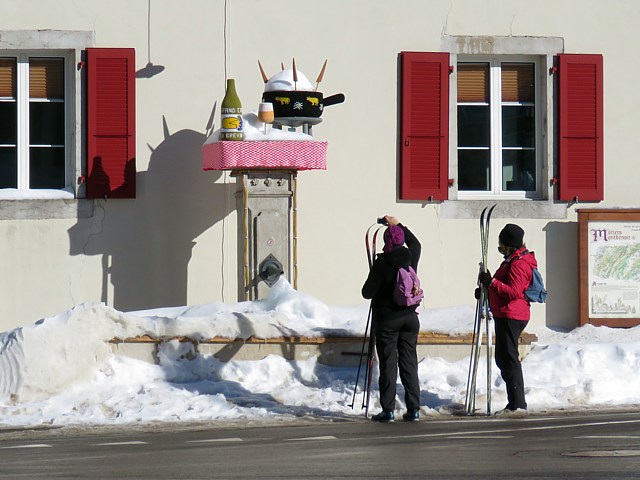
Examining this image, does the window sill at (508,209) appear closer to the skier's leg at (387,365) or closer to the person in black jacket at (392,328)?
the person in black jacket at (392,328)

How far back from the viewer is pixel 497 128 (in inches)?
622

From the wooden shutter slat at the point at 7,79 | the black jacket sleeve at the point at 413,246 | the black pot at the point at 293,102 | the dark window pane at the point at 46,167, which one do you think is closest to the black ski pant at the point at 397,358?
the black jacket sleeve at the point at 413,246

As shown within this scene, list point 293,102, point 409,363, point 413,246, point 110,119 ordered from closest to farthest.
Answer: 1. point 409,363
2. point 413,246
3. point 293,102
4. point 110,119

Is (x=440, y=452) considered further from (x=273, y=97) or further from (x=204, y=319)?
(x=273, y=97)

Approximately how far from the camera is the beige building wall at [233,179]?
14875 millimetres

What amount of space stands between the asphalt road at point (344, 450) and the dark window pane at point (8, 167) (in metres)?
5.06

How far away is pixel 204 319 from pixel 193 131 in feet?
9.70

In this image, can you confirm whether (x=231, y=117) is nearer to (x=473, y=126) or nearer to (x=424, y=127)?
(x=424, y=127)

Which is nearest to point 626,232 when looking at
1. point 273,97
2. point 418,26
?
point 418,26

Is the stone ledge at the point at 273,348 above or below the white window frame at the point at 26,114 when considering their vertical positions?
below

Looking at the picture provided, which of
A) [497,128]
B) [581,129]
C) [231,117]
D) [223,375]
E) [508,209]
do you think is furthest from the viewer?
[497,128]

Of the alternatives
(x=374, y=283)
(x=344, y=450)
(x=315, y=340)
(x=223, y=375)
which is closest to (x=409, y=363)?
(x=374, y=283)

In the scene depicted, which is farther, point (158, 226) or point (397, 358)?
point (158, 226)

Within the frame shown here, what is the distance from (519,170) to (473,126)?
74cm
